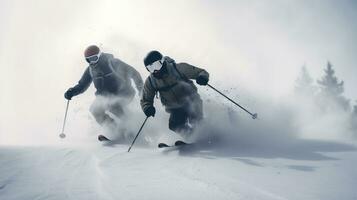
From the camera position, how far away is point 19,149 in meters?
6.75

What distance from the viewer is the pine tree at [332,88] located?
3919 centimetres

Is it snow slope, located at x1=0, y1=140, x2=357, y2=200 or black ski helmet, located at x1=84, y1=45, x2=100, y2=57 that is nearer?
snow slope, located at x1=0, y1=140, x2=357, y2=200

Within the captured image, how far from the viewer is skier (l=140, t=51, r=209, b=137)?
289 inches

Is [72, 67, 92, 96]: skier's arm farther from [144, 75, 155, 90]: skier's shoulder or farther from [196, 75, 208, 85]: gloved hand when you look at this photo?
[196, 75, 208, 85]: gloved hand

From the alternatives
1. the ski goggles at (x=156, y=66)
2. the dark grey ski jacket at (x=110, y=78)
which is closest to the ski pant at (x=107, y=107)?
the dark grey ski jacket at (x=110, y=78)

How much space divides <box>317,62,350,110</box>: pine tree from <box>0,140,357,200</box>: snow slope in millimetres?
34970

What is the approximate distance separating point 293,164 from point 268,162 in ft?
1.17

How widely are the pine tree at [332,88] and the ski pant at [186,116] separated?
114 ft

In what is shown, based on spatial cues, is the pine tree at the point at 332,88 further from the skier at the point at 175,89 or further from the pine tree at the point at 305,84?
the skier at the point at 175,89

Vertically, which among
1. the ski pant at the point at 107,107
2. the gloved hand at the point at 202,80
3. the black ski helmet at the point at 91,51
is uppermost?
the black ski helmet at the point at 91,51

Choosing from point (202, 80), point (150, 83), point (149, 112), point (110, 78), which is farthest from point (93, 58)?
point (202, 80)

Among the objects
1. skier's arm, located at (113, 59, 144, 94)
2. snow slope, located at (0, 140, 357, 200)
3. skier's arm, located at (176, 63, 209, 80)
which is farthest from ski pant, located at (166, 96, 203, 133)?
skier's arm, located at (113, 59, 144, 94)

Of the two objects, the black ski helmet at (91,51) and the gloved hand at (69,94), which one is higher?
the black ski helmet at (91,51)

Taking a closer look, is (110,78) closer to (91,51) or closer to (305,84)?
(91,51)
